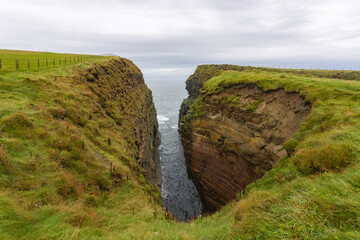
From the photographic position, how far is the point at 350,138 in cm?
1011

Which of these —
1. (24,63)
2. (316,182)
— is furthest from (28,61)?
(316,182)

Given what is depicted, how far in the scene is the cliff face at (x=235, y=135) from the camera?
19.4 m

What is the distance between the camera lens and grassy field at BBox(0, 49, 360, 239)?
499 centimetres

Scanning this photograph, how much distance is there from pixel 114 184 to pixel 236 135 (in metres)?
17.3

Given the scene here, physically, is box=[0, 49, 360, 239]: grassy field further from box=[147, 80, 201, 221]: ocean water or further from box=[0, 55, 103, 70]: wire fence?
box=[147, 80, 201, 221]: ocean water

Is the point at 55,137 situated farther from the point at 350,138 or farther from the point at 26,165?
the point at 350,138

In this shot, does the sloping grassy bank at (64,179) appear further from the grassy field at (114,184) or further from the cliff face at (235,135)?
the cliff face at (235,135)

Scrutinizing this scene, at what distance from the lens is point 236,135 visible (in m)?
23.3

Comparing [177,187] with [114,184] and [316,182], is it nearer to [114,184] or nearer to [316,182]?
[114,184]

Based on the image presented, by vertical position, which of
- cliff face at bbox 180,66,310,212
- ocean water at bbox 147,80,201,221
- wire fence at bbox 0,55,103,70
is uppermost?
wire fence at bbox 0,55,103,70

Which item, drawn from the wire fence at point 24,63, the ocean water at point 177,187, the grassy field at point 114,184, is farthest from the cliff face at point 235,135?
the wire fence at point 24,63

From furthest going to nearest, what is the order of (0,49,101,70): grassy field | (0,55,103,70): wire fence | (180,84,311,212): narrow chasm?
(0,49,101,70): grassy field
(0,55,103,70): wire fence
(180,84,311,212): narrow chasm

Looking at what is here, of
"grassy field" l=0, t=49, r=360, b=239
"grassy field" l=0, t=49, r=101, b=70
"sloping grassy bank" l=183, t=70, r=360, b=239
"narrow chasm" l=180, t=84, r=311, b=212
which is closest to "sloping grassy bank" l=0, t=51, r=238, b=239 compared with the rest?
"grassy field" l=0, t=49, r=360, b=239

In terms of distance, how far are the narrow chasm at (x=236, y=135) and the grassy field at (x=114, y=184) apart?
2.95 m
